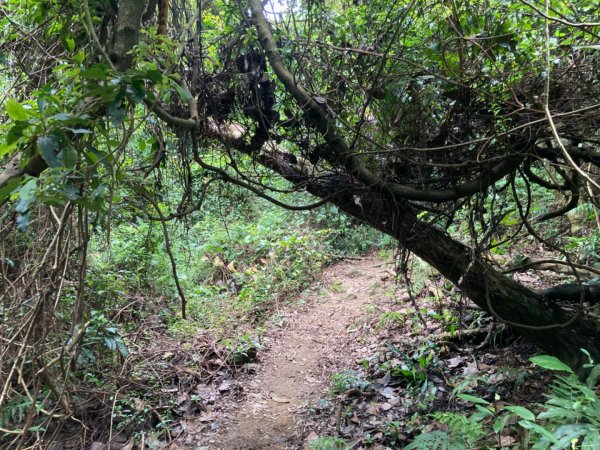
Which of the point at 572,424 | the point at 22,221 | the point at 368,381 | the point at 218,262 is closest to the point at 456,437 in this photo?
the point at 572,424

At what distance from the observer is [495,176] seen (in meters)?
3.07

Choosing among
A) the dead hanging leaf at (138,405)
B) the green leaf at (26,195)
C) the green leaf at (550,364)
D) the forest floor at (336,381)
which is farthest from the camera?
the dead hanging leaf at (138,405)

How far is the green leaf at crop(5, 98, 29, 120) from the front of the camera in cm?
143

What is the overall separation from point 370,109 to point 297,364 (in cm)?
365

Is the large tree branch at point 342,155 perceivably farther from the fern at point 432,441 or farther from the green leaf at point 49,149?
the green leaf at point 49,149

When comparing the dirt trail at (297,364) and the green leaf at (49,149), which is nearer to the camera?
the green leaf at (49,149)

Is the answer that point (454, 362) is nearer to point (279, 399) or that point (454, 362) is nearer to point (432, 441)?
point (432, 441)

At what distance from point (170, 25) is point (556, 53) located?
9.01ft

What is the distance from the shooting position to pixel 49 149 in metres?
1.45

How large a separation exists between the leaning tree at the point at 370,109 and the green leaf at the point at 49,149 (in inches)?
29.3

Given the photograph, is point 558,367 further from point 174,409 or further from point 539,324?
point 174,409

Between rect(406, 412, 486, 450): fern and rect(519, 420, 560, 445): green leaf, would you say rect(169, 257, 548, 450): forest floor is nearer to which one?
rect(406, 412, 486, 450): fern

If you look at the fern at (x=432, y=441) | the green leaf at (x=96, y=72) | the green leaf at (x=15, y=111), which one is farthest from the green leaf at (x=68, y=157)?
the fern at (x=432, y=441)

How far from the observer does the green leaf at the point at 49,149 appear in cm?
142
